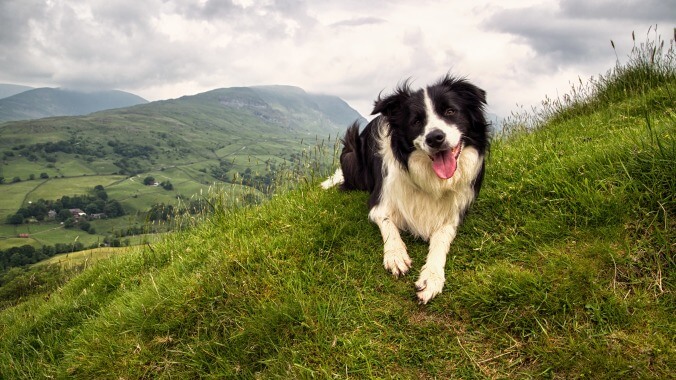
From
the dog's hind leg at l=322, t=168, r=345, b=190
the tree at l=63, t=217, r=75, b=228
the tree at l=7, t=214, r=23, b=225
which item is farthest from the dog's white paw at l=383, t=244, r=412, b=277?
the tree at l=7, t=214, r=23, b=225

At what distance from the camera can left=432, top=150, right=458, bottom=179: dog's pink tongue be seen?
4387 mm

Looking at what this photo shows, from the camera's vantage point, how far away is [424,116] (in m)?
4.45

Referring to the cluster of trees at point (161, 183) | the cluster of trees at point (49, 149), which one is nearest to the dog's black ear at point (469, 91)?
the cluster of trees at point (161, 183)

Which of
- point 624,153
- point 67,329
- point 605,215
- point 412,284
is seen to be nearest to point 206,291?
point 412,284

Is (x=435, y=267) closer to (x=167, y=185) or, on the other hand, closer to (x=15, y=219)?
(x=15, y=219)

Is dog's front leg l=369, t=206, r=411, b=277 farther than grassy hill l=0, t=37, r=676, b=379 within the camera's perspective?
Yes

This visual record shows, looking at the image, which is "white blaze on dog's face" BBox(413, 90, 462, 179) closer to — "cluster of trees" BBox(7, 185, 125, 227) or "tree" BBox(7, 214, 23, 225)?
"cluster of trees" BBox(7, 185, 125, 227)

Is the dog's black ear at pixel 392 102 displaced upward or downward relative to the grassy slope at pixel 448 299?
upward

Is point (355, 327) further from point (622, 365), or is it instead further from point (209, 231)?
point (209, 231)

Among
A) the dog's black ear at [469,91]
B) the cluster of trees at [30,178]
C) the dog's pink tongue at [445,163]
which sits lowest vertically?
the cluster of trees at [30,178]

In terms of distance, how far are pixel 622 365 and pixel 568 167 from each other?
256 centimetres

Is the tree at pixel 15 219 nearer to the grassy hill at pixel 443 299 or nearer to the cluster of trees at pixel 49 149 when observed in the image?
the cluster of trees at pixel 49 149

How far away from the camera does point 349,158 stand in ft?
22.6

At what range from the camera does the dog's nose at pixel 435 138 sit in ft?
13.5
